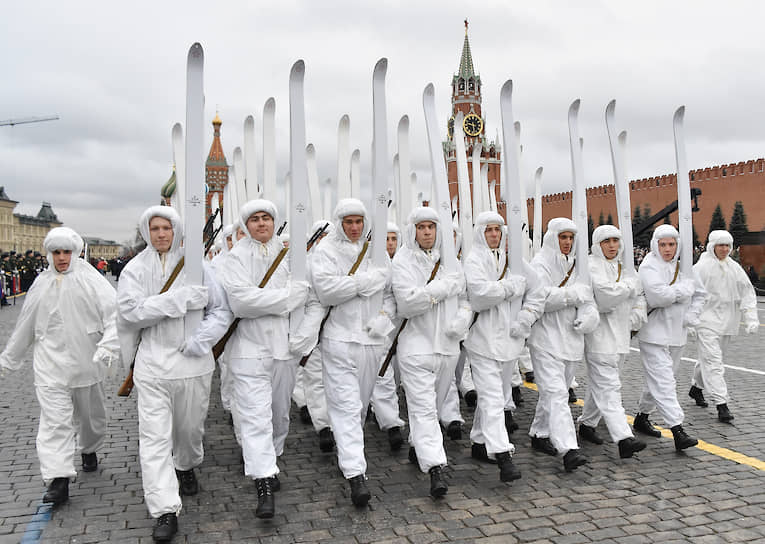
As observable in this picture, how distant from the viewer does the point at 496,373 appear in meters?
5.43

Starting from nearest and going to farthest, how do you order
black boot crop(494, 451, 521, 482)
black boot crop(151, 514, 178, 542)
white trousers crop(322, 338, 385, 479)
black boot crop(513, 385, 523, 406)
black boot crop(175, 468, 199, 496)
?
black boot crop(151, 514, 178, 542) < white trousers crop(322, 338, 385, 479) < black boot crop(175, 468, 199, 496) < black boot crop(494, 451, 521, 482) < black boot crop(513, 385, 523, 406)

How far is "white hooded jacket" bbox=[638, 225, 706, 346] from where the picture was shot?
627 centimetres

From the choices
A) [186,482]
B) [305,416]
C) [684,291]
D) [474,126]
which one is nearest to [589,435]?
[684,291]

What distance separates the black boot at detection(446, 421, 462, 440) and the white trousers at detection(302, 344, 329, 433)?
1.22 metres

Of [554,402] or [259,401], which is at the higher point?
[259,401]

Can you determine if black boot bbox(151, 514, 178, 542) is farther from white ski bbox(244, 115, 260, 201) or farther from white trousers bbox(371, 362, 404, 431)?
white ski bbox(244, 115, 260, 201)

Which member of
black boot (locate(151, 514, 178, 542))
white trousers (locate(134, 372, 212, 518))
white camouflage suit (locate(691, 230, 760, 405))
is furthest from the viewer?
white camouflage suit (locate(691, 230, 760, 405))

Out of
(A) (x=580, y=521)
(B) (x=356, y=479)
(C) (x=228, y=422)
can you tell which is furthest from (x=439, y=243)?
(C) (x=228, y=422)

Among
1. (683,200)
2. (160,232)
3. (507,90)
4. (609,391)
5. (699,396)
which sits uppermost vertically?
(507,90)

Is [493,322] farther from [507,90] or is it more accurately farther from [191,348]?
[191,348]

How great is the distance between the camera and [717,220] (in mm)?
51094

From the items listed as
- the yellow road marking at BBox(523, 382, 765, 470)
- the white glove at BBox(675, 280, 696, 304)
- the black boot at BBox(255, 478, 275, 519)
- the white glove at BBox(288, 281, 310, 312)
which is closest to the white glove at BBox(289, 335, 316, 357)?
the white glove at BBox(288, 281, 310, 312)

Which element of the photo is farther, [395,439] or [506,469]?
[395,439]

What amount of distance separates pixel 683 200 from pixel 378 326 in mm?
3863
